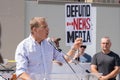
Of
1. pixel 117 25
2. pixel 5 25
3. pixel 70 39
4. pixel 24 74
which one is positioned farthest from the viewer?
pixel 117 25

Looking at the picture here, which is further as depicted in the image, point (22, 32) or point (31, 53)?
point (22, 32)

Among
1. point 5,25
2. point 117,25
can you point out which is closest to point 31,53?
point 5,25

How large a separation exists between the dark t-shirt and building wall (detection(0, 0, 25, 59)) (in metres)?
5.15

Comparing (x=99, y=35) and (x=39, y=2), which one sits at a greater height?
(x=39, y=2)

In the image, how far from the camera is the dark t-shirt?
10297 millimetres

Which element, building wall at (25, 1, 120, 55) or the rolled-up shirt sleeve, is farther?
building wall at (25, 1, 120, 55)

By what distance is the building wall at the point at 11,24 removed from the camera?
15062 millimetres

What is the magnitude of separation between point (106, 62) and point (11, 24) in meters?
5.52

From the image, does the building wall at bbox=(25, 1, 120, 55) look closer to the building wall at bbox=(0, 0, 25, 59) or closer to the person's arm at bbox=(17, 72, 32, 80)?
the building wall at bbox=(0, 0, 25, 59)

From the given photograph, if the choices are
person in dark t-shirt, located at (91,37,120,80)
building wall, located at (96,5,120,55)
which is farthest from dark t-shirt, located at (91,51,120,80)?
building wall, located at (96,5,120,55)

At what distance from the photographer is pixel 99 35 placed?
15867 mm

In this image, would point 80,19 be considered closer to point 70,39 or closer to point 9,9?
point 70,39

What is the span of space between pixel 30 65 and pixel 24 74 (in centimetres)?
25

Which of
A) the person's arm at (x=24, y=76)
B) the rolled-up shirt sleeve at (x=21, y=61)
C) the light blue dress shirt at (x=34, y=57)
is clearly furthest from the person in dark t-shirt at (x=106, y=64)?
the person's arm at (x=24, y=76)
